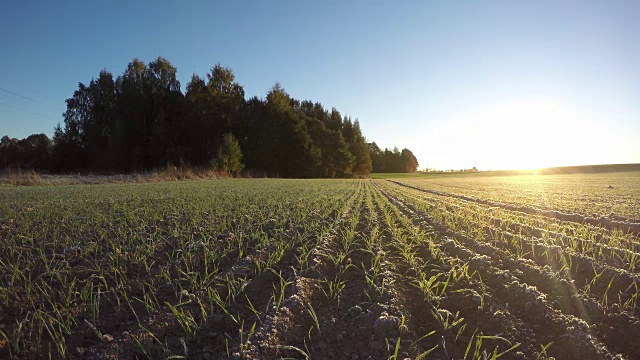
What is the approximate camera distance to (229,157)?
34.9m

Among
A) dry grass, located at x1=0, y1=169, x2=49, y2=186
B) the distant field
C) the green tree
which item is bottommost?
the distant field

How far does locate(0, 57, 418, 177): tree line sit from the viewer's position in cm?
3800

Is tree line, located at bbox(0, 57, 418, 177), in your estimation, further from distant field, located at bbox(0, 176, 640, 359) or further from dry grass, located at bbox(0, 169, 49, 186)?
distant field, located at bbox(0, 176, 640, 359)

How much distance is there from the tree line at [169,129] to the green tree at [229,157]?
11cm

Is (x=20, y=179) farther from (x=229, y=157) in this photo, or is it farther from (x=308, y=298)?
(x=308, y=298)

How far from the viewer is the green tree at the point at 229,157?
1320 inches

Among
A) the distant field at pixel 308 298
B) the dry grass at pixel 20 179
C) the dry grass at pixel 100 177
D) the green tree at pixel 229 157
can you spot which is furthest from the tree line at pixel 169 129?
the distant field at pixel 308 298

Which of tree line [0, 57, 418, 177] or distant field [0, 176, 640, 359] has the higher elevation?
tree line [0, 57, 418, 177]

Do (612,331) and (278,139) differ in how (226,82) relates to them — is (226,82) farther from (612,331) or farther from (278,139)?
(612,331)

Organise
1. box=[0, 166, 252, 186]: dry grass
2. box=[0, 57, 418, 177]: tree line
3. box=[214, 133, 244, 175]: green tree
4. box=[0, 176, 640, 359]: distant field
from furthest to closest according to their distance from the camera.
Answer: box=[0, 57, 418, 177]: tree line, box=[214, 133, 244, 175]: green tree, box=[0, 166, 252, 186]: dry grass, box=[0, 176, 640, 359]: distant field

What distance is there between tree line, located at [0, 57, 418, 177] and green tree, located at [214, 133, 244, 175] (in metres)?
A: 0.11

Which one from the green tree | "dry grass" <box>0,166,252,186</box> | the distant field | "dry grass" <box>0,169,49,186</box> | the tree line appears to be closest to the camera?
the distant field

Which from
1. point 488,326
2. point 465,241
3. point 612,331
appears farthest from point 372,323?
point 465,241

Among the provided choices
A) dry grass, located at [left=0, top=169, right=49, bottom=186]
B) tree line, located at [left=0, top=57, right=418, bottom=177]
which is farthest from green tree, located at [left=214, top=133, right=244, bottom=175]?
dry grass, located at [left=0, top=169, right=49, bottom=186]
